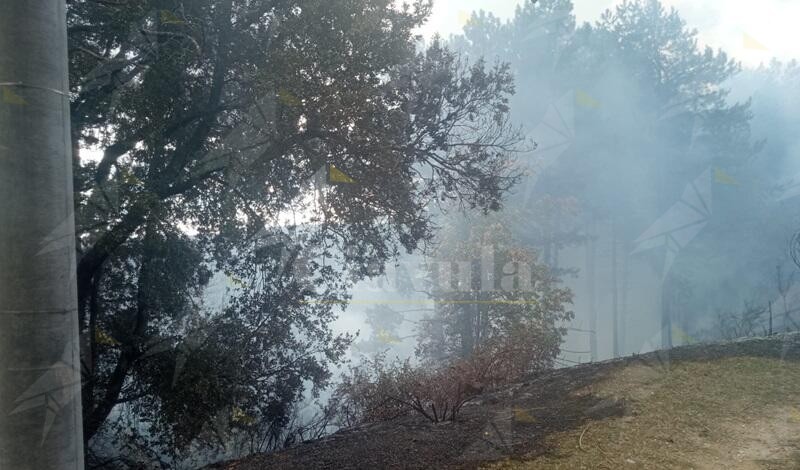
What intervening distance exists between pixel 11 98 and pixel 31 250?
54cm

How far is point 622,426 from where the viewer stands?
4312 mm

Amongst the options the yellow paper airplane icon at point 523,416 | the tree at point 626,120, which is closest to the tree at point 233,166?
the yellow paper airplane icon at point 523,416

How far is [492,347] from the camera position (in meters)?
11.6

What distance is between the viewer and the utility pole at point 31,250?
6.44ft

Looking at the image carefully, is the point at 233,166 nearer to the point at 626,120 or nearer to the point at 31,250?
the point at 31,250

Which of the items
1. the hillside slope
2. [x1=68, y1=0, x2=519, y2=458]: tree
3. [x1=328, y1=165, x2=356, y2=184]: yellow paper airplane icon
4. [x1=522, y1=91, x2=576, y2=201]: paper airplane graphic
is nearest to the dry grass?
the hillside slope

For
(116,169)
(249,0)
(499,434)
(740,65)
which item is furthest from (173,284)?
(740,65)

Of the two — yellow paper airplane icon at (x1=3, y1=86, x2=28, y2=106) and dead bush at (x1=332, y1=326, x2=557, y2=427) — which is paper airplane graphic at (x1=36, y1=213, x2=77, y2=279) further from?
dead bush at (x1=332, y1=326, x2=557, y2=427)

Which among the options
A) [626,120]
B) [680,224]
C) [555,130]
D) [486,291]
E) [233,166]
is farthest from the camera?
[680,224]

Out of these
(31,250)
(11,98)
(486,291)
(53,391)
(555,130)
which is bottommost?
(53,391)

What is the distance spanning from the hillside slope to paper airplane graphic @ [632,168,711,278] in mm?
32022

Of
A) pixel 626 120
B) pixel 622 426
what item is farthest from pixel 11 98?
pixel 626 120

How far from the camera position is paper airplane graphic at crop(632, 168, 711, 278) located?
1383 inches

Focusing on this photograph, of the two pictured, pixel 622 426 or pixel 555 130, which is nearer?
pixel 622 426
